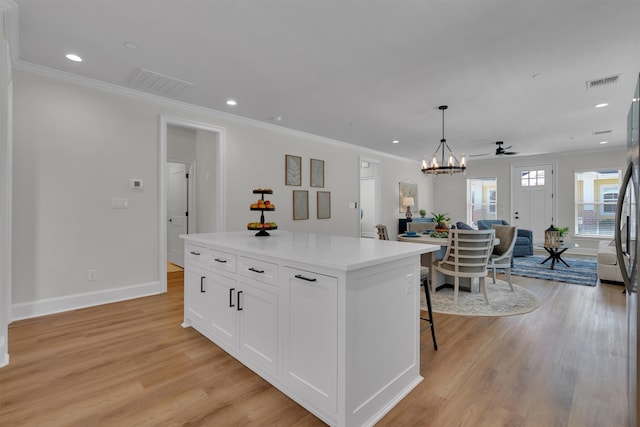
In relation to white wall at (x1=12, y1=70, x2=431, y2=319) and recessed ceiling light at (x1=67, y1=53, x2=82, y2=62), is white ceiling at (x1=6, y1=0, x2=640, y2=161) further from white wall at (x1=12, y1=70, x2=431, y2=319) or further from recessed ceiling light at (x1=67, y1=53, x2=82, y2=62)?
white wall at (x1=12, y1=70, x2=431, y2=319)

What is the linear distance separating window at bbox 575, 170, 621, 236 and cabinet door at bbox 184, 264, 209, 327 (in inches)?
351

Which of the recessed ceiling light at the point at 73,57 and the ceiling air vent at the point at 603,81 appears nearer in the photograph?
the recessed ceiling light at the point at 73,57

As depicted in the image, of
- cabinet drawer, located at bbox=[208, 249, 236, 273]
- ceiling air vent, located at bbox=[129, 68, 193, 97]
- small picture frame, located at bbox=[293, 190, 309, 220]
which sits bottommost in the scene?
cabinet drawer, located at bbox=[208, 249, 236, 273]

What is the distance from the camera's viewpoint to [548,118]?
4.70 m

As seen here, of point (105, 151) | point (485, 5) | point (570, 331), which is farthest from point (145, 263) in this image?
point (570, 331)

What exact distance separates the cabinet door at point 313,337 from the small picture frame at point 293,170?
12.5ft

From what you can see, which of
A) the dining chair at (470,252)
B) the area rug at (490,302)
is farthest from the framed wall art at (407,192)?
the dining chair at (470,252)

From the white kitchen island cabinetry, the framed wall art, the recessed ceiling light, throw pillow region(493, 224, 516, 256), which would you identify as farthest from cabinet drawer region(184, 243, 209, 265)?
the framed wall art

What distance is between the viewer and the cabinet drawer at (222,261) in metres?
2.21

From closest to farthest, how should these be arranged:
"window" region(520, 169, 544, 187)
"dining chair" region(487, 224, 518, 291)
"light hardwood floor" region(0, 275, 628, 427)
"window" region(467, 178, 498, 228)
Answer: "light hardwood floor" region(0, 275, 628, 427) → "dining chair" region(487, 224, 518, 291) → "window" region(520, 169, 544, 187) → "window" region(467, 178, 498, 228)

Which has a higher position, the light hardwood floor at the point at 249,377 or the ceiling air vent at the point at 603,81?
the ceiling air vent at the point at 603,81

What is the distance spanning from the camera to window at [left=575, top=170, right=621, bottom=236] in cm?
715

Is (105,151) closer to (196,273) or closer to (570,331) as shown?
(196,273)

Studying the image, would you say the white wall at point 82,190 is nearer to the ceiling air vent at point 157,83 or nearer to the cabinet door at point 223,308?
the ceiling air vent at point 157,83
